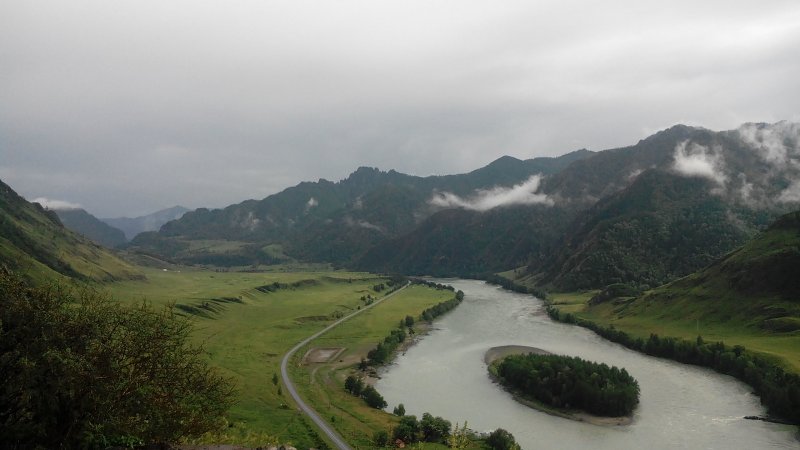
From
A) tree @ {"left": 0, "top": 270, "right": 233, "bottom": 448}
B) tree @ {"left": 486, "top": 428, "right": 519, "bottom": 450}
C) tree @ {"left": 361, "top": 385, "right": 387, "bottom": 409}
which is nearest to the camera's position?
tree @ {"left": 0, "top": 270, "right": 233, "bottom": 448}

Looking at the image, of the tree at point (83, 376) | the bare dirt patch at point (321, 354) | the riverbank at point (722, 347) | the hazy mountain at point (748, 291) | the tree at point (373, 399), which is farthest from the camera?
the hazy mountain at point (748, 291)

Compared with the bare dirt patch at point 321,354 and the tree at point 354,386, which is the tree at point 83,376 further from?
the bare dirt patch at point 321,354

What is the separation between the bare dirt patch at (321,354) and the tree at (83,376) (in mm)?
102732

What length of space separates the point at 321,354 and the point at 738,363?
105 meters

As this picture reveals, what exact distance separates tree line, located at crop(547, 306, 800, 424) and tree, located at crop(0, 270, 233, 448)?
101m

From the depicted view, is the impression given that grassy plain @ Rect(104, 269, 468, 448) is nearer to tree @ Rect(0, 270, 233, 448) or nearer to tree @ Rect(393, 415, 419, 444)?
tree @ Rect(393, 415, 419, 444)

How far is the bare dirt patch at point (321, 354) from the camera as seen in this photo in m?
140

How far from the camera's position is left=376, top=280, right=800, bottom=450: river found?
84.6 metres

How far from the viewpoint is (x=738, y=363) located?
117 m

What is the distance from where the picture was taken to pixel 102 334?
1337 inches

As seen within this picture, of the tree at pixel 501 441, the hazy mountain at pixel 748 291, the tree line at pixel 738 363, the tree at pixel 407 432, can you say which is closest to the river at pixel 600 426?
the tree line at pixel 738 363

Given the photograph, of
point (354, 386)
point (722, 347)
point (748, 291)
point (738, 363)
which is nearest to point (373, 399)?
point (354, 386)

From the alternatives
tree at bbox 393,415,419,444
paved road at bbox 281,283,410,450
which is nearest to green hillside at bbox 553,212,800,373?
tree at bbox 393,415,419,444

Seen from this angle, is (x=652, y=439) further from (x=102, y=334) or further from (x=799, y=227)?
(x=799, y=227)
